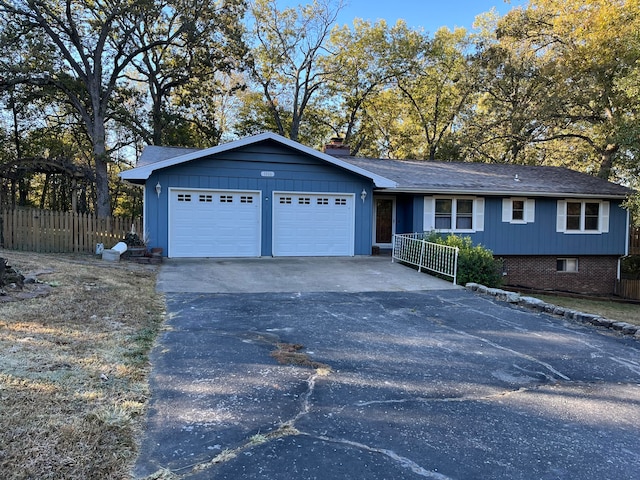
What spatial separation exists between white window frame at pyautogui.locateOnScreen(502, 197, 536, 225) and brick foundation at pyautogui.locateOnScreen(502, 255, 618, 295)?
4.51ft

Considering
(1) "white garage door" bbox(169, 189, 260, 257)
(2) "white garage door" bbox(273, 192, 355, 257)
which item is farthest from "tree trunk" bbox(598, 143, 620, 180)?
(1) "white garage door" bbox(169, 189, 260, 257)

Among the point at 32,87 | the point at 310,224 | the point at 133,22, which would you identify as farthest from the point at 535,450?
the point at 32,87

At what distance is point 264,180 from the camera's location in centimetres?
1316

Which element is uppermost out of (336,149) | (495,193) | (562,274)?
(336,149)

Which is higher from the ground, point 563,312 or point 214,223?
point 214,223

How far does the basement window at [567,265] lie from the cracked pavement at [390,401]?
11.3m

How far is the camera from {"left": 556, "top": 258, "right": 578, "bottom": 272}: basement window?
1647 centimetres

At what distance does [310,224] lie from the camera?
13703 mm

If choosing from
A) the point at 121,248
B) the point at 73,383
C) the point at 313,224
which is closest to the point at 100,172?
the point at 121,248

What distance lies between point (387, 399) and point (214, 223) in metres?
10.2

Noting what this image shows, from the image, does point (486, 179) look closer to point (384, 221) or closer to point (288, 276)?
point (384, 221)

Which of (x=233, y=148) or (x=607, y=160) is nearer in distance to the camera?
(x=233, y=148)

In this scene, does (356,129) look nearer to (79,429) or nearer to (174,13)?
(174,13)

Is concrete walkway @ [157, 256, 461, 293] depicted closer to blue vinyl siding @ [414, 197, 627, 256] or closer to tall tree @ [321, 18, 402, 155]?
blue vinyl siding @ [414, 197, 627, 256]
